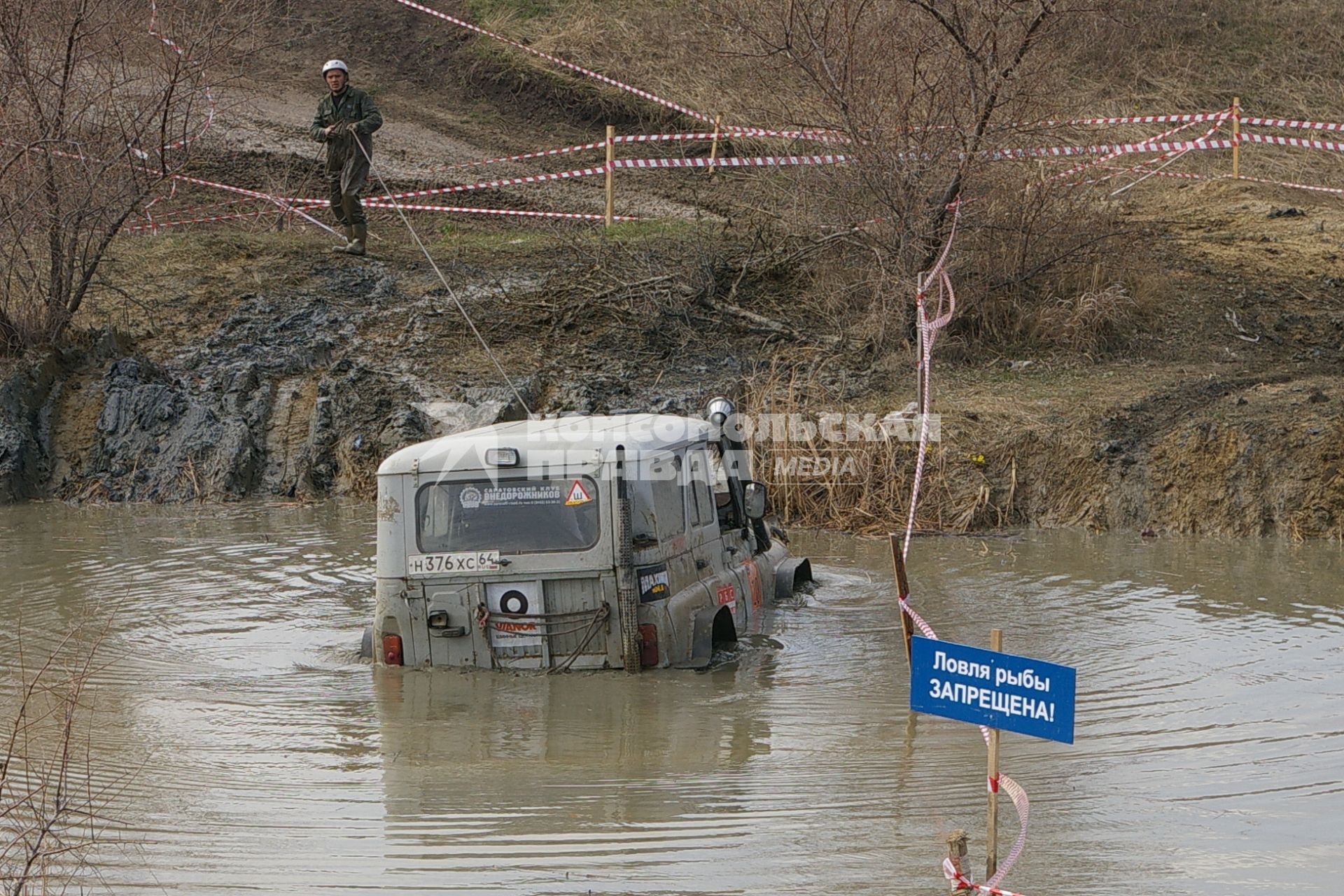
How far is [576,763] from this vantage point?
26.2ft

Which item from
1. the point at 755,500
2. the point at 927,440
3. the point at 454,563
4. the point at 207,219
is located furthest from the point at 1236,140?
the point at 454,563

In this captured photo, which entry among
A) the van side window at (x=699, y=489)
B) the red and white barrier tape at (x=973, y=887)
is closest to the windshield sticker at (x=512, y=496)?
the van side window at (x=699, y=489)

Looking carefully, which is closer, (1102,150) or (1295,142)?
(1102,150)

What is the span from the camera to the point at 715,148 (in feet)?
71.1

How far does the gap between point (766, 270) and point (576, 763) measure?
10.7 metres

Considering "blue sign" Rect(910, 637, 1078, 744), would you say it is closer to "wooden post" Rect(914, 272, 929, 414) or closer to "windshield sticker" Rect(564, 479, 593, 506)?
"windshield sticker" Rect(564, 479, 593, 506)

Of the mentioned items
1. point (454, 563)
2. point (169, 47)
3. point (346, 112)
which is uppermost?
point (169, 47)

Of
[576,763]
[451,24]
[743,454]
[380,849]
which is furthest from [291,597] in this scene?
[451,24]

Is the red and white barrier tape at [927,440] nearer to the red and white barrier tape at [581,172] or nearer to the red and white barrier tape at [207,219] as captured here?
the red and white barrier tape at [581,172]

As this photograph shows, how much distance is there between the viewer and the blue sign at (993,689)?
5480 mm

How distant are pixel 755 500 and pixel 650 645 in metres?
1.56

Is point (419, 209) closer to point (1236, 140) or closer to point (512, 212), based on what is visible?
point (512, 212)

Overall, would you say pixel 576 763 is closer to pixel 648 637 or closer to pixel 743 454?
pixel 648 637

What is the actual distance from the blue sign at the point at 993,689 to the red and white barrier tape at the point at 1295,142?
1686 cm
